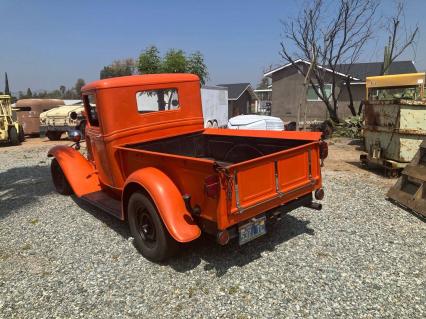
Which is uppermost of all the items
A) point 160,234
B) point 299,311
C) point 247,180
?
point 247,180

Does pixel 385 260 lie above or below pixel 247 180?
below

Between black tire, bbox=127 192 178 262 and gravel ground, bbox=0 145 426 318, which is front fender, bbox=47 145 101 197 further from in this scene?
black tire, bbox=127 192 178 262

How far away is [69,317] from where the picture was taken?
3.11 metres

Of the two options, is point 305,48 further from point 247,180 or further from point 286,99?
point 247,180

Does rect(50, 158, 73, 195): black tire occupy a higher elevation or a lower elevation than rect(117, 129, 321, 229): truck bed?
lower

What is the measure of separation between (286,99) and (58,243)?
2496 centimetres

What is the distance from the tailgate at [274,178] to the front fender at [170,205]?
1.67 feet

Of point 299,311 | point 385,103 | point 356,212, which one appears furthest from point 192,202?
point 385,103

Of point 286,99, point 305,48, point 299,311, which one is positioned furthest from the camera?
point 286,99

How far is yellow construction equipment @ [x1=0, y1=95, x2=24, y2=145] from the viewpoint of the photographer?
15.9 metres

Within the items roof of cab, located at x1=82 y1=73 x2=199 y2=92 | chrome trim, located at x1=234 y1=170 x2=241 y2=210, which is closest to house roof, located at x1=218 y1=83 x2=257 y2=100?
roof of cab, located at x1=82 y1=73 x2=199 y2=92

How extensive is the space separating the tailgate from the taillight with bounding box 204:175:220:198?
0.55ft

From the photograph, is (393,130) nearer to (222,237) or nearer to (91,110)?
(222,237)

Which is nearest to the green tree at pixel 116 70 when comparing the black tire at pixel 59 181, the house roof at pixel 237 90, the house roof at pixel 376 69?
the house roof at pixel 237 90
